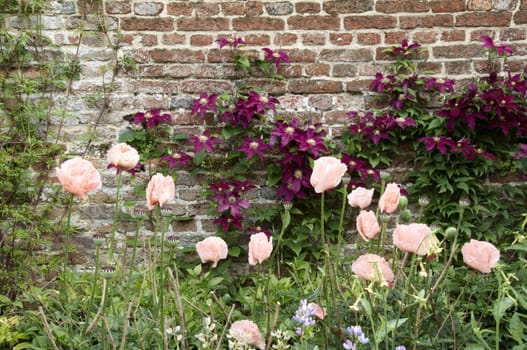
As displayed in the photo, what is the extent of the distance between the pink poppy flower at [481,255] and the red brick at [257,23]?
222 cm

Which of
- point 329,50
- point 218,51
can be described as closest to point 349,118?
point 329,50

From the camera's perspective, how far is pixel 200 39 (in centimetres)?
321

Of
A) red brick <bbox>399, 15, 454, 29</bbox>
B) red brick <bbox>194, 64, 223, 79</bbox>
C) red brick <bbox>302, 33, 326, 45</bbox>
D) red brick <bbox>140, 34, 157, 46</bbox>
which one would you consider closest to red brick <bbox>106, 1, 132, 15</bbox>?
red brick <bbox>140, 34, 157, 46</bbox>

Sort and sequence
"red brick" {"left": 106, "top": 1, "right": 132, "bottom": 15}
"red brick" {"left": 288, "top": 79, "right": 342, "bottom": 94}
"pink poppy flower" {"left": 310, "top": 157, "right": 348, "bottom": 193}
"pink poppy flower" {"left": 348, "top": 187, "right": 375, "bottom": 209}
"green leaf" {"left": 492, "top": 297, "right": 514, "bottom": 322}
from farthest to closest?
"red brick" {"left": 288, "top": 79, "right": 342, "bottom": 94}
"red brick" {"left": 106, "top": 1, "right": 132, "bottom": 15}
"pink poppy flower" {"left": 348, "top": 187, "right": 375, "bottom": 209}
"pink poppy flower" {"left": 310, "top": 157, "right": 348, "bottom": 193}
"green leaf" {"left": 492, "top": 297, "right": 514, "bottom": 322}

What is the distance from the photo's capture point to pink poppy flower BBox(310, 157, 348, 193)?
138 cm

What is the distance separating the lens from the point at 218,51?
10.6ft

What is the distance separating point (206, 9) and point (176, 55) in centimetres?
33

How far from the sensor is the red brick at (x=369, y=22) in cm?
321

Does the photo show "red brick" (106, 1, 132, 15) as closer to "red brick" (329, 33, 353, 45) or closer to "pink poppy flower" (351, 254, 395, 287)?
"red brick" (329, 33, 353, 45)

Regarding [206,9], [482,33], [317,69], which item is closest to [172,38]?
[206,9]

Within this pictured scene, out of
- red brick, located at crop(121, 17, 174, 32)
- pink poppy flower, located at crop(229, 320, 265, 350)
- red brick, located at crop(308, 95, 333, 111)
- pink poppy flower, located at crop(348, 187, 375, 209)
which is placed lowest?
pink poppy flower, located at crop(229, 320, 265, 350)

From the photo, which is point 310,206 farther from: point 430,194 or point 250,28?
point 250,28

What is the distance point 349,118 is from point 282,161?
0.51 metres

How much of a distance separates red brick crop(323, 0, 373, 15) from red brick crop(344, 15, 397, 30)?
0.05m
